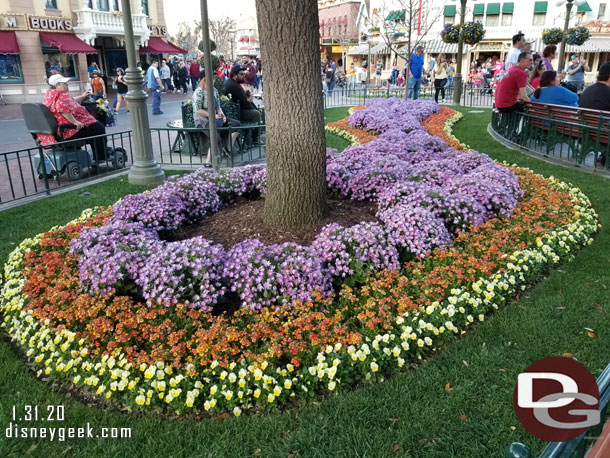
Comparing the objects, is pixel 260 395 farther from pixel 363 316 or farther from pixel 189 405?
pixel 363 316

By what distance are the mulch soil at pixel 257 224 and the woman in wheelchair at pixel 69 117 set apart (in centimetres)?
387

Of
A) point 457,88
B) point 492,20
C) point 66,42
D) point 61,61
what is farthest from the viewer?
point 492,20

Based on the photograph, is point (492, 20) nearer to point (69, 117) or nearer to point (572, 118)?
point (572, 118)

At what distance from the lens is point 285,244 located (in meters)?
4.21

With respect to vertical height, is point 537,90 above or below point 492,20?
below

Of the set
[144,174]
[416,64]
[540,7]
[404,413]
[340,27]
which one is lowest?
[404,413]

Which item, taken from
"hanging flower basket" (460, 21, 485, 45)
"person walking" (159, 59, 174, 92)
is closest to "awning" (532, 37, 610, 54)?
"hanging flower basket" (460, 21, 485, 45)

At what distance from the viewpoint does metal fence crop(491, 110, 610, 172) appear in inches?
303

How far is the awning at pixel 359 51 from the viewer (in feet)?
176

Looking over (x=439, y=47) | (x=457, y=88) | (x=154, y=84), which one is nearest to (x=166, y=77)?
(x=154, y=84)

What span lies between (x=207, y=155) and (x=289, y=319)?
21.7ft

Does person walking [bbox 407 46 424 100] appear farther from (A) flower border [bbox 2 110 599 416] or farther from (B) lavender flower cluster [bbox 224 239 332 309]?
(B) lavender flower cluster [bbox 224 239 332 309]

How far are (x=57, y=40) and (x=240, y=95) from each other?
838 inches

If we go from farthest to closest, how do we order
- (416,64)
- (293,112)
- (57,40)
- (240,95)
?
(57,40) < (416,64) < (240,95) < (293,112)
